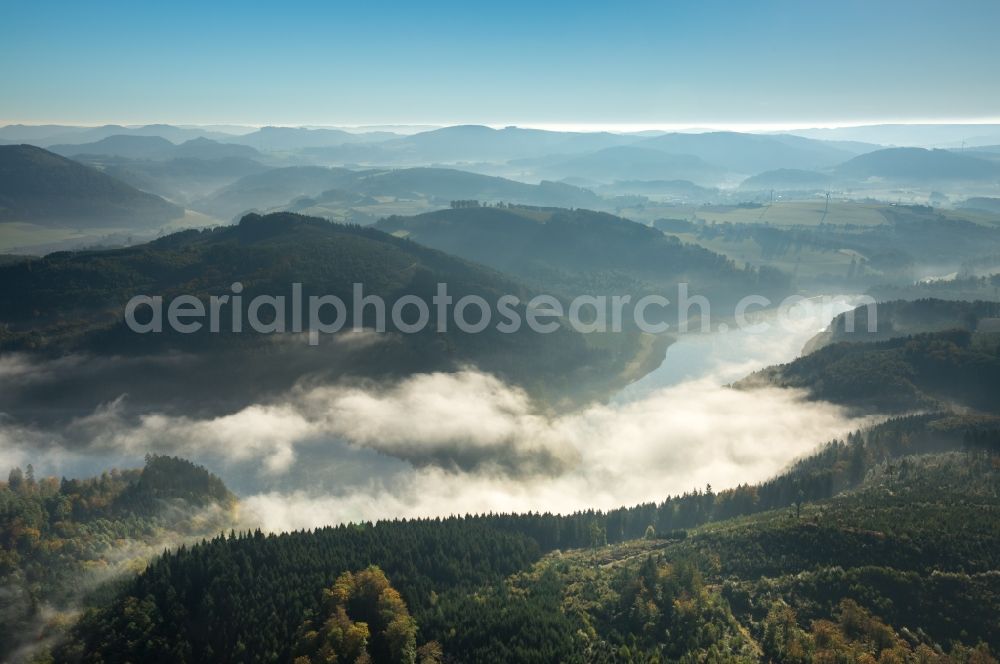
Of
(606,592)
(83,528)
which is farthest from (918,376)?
(83,528)

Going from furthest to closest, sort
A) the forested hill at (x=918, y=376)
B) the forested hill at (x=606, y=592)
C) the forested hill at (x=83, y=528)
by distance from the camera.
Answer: the forested hill at (x=918, y=376) < the forested hill at (x=83, y=528) < the forested hill at (x=606, y=592)

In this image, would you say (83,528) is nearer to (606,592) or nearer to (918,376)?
(606,592)

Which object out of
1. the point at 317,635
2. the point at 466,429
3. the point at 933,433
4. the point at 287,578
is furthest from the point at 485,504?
the point at 933,433

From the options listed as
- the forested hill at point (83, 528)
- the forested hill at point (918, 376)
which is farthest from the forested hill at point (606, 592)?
the forested hill at point (918, 376)

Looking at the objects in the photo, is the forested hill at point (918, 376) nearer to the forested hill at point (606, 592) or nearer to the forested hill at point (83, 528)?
the forested hill at point (606, 592)

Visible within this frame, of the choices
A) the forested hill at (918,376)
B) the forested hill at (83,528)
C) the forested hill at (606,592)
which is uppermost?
the forested hill at (918,376)

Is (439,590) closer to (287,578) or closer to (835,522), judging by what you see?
(287,578)

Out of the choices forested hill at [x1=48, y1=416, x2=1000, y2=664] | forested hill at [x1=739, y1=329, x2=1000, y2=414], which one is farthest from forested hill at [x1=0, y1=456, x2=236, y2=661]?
forested hill at [x1=739, y1=329, x2=1000, y2=414]
